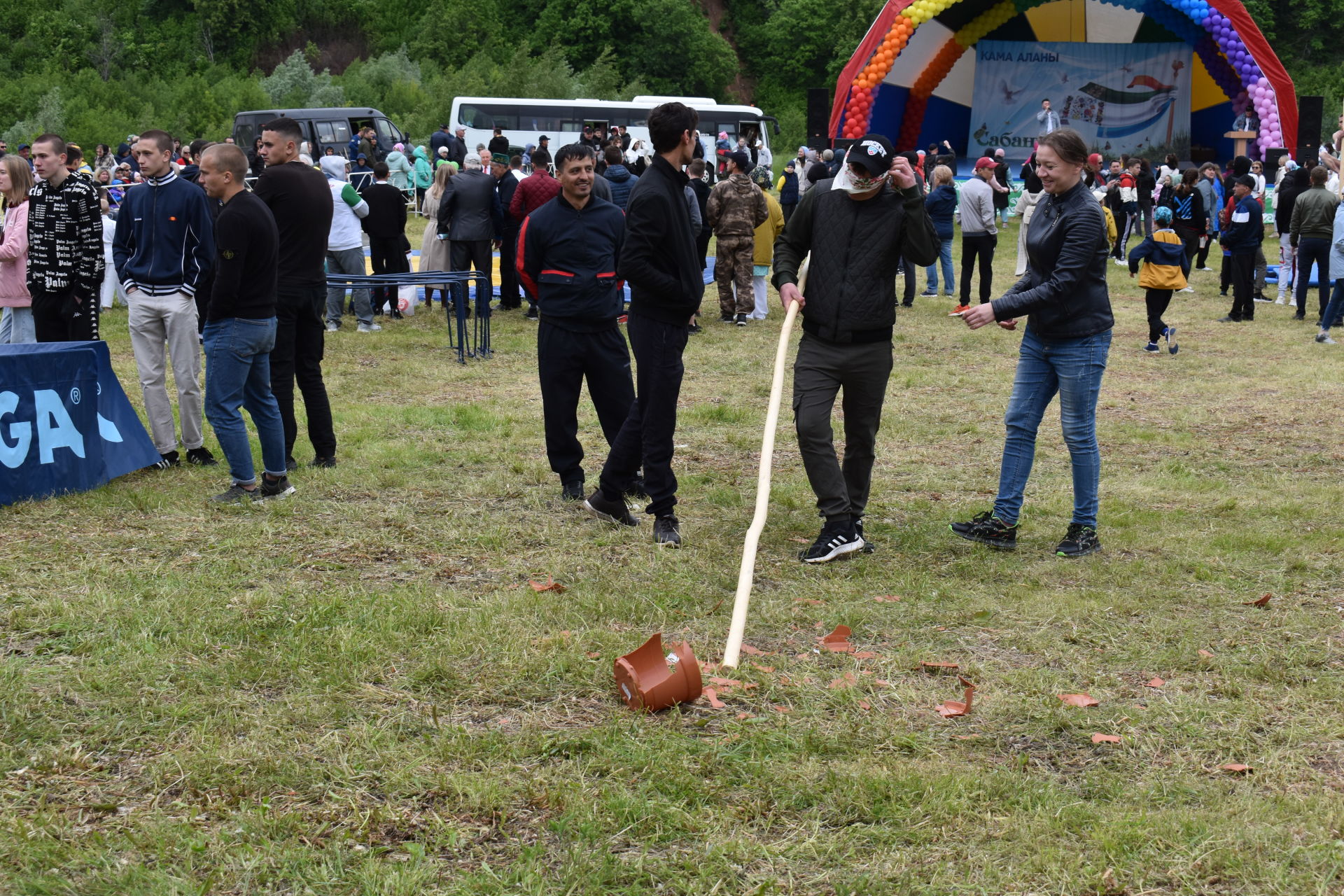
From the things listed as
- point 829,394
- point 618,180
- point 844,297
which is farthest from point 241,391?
point 618,180

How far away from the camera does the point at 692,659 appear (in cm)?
413

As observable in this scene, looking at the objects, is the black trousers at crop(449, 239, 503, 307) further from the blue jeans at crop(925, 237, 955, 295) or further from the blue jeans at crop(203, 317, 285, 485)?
the blue jeans at crop(203, 317, 285, 485)

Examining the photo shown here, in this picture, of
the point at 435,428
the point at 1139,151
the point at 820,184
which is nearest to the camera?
the point at 820,184

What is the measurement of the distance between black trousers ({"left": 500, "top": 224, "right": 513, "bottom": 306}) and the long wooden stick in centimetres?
855

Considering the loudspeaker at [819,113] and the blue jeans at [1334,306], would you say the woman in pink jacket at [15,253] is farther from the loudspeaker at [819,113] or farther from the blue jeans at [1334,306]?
the loudspeaker at [819,113]

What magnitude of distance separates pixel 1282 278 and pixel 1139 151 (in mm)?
18746

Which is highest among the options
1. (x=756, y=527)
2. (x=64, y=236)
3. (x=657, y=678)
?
(x=64, y=236)

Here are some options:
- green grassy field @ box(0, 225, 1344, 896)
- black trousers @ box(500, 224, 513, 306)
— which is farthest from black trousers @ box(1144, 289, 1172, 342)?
black trousers @ box(500, 224, 513, 306)

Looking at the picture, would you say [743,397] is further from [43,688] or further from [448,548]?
[43,688]

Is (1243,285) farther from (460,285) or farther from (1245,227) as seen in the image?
(460,285)

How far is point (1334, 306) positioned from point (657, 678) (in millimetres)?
11974

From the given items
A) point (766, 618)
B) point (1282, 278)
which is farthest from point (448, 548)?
point (1282, 278)

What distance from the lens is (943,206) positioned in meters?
15.9

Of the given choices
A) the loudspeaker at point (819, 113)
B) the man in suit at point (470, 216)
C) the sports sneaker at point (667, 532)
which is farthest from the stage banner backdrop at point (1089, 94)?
the sports sneaker at point (667, 532)
